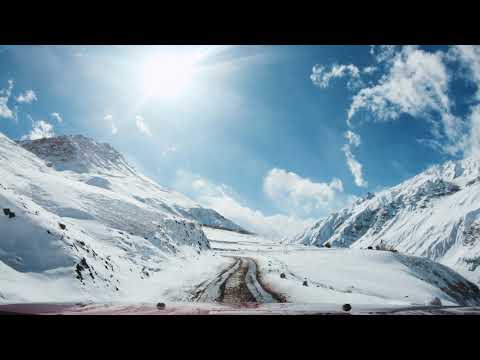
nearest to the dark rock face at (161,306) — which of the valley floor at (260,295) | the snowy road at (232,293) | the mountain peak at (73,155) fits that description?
the valley floor at (260,295)

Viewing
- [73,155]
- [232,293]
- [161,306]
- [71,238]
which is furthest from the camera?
[73,155]

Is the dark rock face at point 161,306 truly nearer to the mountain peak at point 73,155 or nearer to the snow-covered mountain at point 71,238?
the snow-covered mountain at point 71,238

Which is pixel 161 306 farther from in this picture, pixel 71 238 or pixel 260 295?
pixel 71 238

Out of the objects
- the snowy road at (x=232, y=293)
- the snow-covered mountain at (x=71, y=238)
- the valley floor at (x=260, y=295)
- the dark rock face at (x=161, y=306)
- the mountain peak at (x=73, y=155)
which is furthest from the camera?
the mountain peak at (x=73, y=155)

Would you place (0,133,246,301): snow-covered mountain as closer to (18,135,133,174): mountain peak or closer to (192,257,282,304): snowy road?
(192,257,282,304): snowy road

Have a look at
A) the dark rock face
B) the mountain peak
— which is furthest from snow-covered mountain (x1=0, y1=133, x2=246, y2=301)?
the mountain peak

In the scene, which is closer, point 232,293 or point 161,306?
point 161,306

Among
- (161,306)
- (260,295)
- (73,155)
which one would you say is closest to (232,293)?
(260,295)

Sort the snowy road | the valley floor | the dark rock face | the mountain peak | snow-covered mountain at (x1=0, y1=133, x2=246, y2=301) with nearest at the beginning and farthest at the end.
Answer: the valley floor
the dark rock face
snow-covered mountain at (x1=0, y1=133, x2=246, y2=301)
the snowy road
the mountain peak
